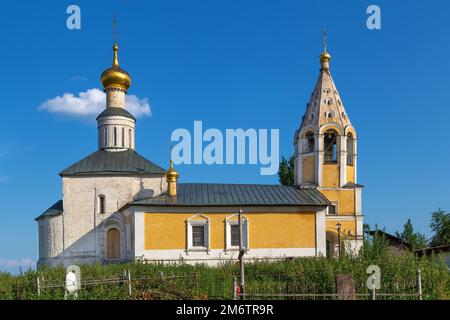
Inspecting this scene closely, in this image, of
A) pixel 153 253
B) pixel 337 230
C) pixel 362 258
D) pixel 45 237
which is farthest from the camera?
pixel 337 230

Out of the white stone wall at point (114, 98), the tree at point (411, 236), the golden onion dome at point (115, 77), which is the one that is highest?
the golden onion dome at point (115, 77)

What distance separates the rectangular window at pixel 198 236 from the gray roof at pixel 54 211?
665 centimetres

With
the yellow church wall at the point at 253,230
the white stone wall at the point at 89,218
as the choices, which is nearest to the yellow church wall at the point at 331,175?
the yellow church wall at the point at 253,230

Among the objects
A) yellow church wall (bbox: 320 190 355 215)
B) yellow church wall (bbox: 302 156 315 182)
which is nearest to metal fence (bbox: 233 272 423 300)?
yellow church wall (bbox: 320 190 355 215)

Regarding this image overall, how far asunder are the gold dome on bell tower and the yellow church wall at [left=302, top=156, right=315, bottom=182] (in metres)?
10.6

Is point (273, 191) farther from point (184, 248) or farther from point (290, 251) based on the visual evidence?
point (184, 248)

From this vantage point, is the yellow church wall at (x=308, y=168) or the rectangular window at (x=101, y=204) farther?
the yellow church wall at (x=308, y=168)

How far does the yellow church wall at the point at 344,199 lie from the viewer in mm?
24703

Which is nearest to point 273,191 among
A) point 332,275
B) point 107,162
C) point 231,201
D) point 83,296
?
point 231,201

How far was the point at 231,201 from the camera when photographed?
2164 cm

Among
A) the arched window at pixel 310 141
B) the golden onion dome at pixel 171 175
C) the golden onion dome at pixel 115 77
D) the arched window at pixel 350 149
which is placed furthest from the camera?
the golden onion dome at pixel 115 77

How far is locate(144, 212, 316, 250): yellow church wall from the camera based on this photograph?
20.8 meters

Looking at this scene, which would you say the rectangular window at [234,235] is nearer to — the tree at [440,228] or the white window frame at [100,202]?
the white window frame at [100,202]
